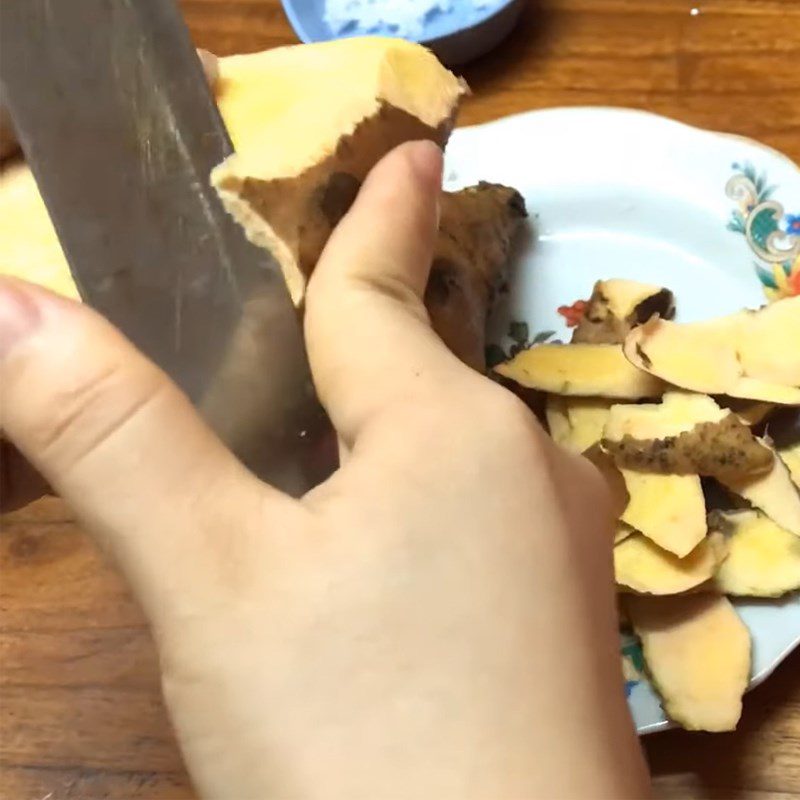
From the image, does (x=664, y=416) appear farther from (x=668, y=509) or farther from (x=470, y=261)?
(x=470, y=261)

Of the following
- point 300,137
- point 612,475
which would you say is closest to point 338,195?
point 300,137

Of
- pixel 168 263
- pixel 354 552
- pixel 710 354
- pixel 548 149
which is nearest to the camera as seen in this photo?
pixel 354 552

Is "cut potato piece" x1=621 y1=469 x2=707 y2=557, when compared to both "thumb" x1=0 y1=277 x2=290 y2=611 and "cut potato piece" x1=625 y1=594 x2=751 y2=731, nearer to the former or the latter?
"cut potato piece" x1=625 y1=594 x2=751 y2=731

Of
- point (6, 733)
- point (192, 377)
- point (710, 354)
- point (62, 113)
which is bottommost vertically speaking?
point (6, 733)

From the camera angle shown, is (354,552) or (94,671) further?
(94,671)

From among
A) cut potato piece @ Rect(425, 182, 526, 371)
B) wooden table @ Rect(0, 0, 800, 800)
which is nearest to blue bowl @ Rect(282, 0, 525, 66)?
wooden table @ Rect(0, 0, 800, 800)

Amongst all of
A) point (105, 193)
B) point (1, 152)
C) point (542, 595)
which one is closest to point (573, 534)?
point (542, 595)

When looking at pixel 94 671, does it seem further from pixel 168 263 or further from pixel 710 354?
pixel 710 354
